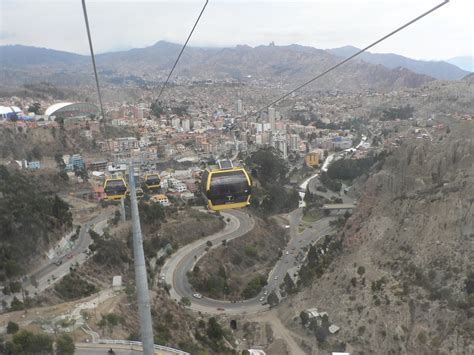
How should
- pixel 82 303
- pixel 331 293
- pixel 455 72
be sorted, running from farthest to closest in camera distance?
pixel 455 72 → pixel 331 293 → pixel 82 303

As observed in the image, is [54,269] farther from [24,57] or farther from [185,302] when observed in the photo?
[24,57]

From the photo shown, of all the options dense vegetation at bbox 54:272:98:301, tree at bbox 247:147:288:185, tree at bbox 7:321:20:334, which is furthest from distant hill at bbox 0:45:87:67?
tree at bbox 7:321:20:334

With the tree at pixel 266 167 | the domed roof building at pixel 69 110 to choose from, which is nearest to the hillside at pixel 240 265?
the tree at pixel 266 167

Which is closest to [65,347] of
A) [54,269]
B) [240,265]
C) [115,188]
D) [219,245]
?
[115,188]

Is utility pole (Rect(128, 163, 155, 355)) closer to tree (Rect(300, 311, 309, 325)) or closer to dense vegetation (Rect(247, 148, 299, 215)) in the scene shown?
tree (Rect(300, 311, 309, 325))

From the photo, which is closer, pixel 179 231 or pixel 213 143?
pixel 179 231

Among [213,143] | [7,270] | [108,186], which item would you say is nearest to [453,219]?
[108,186]

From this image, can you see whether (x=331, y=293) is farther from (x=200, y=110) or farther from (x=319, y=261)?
(x=200, y=110)
